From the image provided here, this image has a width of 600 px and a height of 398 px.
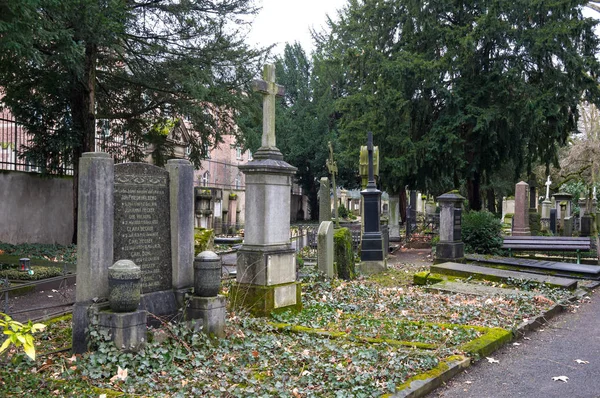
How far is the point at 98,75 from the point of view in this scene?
1761 cm

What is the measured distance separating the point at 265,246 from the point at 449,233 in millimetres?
8637

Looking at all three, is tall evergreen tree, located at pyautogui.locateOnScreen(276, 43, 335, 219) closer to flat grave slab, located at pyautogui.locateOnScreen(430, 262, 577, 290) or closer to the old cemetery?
flat grave slab, located at pyautogui.locateOnScreen(430, 262, 577, 290)

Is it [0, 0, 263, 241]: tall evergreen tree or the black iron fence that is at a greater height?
[0, 0, 263, 241]: tall evergreen tree

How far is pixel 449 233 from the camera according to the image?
15422mm

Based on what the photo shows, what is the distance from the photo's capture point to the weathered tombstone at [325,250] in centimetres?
1123

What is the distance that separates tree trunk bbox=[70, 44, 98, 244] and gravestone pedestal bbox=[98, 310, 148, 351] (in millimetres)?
11674

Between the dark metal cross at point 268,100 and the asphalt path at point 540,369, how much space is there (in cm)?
441

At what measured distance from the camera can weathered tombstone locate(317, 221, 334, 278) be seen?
11.2 meters

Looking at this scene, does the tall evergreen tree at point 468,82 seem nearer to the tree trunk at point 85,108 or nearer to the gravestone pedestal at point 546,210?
the gravestone pedestal at point 546,210

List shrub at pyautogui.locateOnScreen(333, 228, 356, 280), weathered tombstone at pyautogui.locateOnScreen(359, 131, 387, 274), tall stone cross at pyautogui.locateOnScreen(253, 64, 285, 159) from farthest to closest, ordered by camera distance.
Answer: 1. weathered tombstone at pyautogui.locateOnScreen(359, 131, 387, 274)
2. shrub at pyautogui.locateOnScreen(333, 228, 356, 280)
3. tall stone cross at pyautogui.locateOnScreen(253, 64, 285, 159)

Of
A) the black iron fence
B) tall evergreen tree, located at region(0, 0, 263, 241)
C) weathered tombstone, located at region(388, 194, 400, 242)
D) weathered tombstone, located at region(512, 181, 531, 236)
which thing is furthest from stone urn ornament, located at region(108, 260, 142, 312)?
weathered tombstone, located at region(512, 181, 531, 236)

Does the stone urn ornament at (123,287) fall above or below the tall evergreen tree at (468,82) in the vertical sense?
below

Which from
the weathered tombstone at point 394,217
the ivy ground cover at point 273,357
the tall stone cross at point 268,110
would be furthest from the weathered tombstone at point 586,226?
the tall stone cross at point 268,110

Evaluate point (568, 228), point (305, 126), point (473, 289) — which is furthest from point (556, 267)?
point (305, 126)
